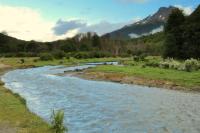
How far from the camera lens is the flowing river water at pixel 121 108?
92.4 feet

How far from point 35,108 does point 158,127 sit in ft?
43.9

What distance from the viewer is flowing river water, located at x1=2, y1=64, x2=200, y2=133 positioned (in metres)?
28.2

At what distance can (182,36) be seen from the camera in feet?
308

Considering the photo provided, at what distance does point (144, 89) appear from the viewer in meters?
53.1

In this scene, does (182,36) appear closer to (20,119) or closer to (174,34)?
(174,34)

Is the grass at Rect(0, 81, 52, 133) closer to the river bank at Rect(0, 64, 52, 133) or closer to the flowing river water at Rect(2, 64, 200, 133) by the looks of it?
the river bank at Rect(0, 64, 52, 133)

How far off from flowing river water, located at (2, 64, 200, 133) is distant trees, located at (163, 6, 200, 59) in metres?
39.4

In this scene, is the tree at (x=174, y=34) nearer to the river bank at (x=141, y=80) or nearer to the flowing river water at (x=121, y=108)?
the river bank at (x=141, y=80)

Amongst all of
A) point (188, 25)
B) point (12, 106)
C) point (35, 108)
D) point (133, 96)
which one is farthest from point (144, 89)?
point (188, 25)

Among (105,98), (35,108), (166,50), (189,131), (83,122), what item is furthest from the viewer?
(166,50)

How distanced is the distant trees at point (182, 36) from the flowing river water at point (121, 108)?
39389 mm

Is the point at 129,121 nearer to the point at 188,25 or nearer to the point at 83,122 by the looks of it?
the point at 83,122

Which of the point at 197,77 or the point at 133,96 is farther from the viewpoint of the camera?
the point at 197,77

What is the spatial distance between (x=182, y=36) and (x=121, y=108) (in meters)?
60.8
